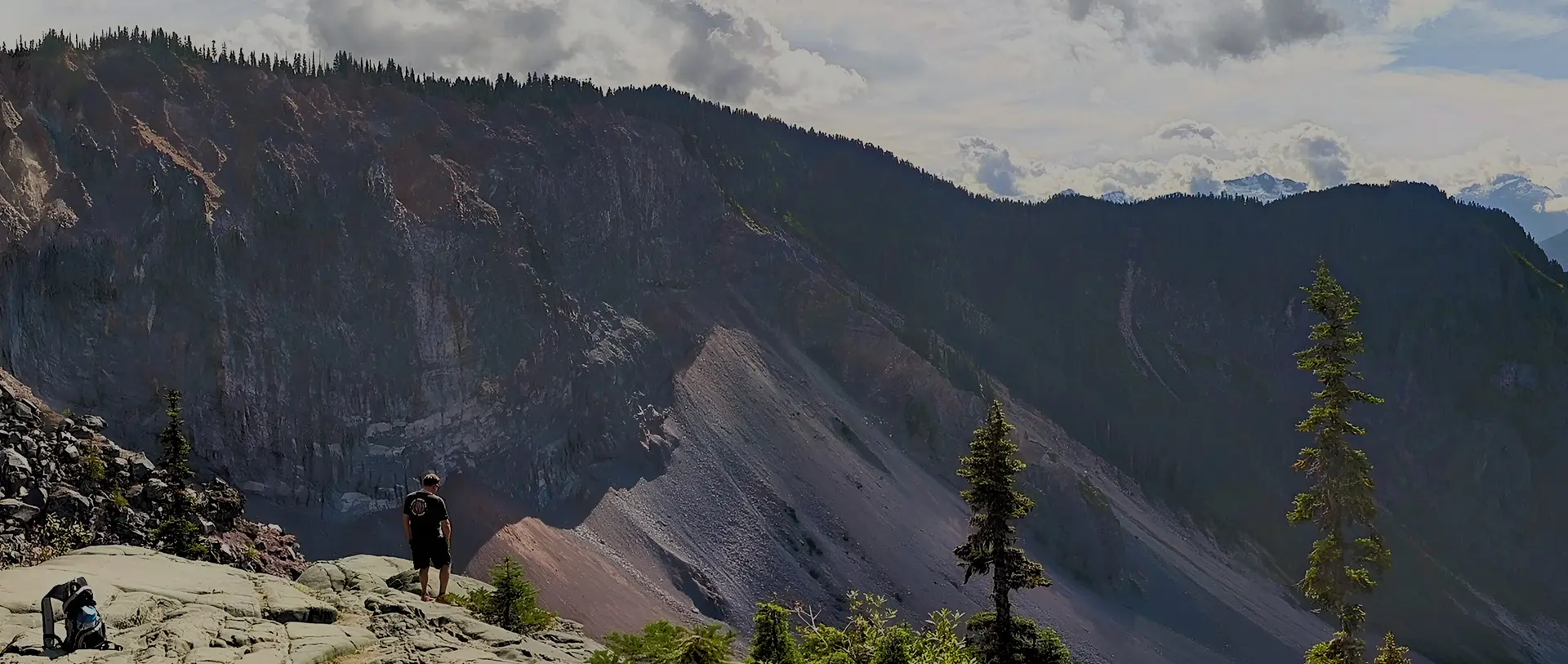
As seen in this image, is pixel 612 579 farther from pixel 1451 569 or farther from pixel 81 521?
pixel 1451 569

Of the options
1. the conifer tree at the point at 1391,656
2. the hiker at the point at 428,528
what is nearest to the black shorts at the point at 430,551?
the hiker at the point at 428,528

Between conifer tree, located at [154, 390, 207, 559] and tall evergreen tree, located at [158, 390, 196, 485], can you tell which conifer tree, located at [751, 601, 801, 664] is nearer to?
conifer tree, located at [154, 390, 207, 559]

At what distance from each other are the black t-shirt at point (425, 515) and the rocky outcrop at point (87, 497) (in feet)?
26.3

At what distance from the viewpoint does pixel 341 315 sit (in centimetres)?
5772

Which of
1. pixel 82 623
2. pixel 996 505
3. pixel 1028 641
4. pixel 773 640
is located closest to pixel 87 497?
pixel 82 623

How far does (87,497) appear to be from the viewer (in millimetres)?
29594

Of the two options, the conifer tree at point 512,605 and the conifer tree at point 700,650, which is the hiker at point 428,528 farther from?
the conifer tree at point 700,650

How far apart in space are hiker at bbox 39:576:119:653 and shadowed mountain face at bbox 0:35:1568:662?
3779 cm

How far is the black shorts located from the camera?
18.3 metres

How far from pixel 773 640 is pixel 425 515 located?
21.1 feet

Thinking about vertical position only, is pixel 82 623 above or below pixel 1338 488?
below

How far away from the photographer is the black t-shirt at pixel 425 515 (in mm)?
18141

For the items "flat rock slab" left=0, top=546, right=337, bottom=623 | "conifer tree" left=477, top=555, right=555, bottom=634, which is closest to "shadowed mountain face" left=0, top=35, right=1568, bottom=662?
"flat rock slab" left=0, top=546, right=337, bottom=623

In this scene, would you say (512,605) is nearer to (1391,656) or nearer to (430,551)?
(430,551)
